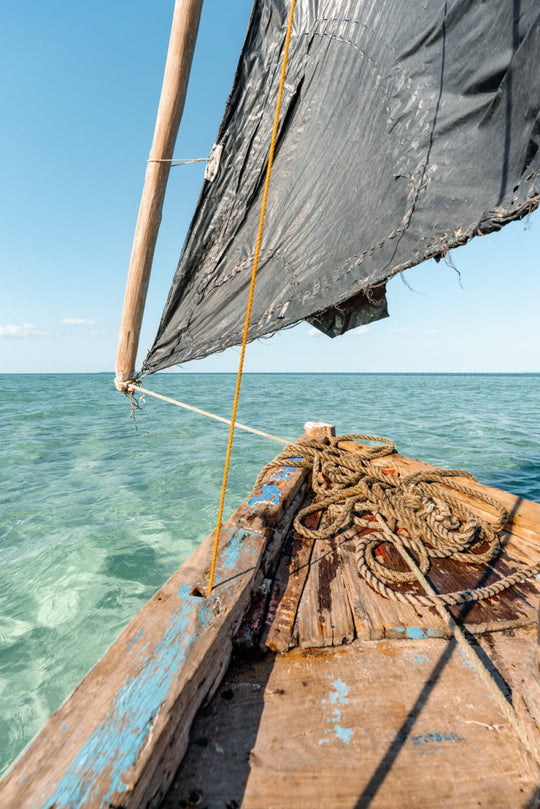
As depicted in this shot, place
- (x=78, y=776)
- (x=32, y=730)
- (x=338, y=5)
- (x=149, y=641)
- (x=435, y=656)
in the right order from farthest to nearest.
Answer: (x=32, y=730)
(x=338, y=5)
(x=435, y=656)
(x=149, y=641)
(x=78, y=776)

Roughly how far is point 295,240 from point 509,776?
88.0 inches

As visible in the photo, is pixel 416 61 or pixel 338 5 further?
pixel 338 5

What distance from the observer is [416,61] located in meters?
1.67

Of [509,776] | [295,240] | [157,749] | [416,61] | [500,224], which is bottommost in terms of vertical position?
[509,776]

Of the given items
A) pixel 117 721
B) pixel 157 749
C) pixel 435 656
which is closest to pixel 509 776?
pixel 435 656

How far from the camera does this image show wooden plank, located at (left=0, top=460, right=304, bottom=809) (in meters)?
0.85

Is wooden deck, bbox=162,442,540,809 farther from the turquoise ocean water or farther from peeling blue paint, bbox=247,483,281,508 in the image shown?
the turquoise ocean water

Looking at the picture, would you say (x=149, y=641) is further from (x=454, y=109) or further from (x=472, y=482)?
(x=472, y=482)

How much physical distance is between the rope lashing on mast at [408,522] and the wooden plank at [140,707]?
35.2 inches

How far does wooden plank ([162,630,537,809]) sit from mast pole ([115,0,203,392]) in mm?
1979

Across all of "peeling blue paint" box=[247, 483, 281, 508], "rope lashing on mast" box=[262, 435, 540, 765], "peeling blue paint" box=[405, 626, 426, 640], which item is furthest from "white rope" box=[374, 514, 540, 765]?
"peeling blue paint" box=[247, 483, 281, 508]

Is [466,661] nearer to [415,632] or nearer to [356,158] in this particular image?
[415,632]

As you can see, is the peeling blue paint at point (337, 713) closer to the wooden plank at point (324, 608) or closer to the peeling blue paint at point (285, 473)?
the wooden plank at point (324, 608)

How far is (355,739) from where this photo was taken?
1.21m
